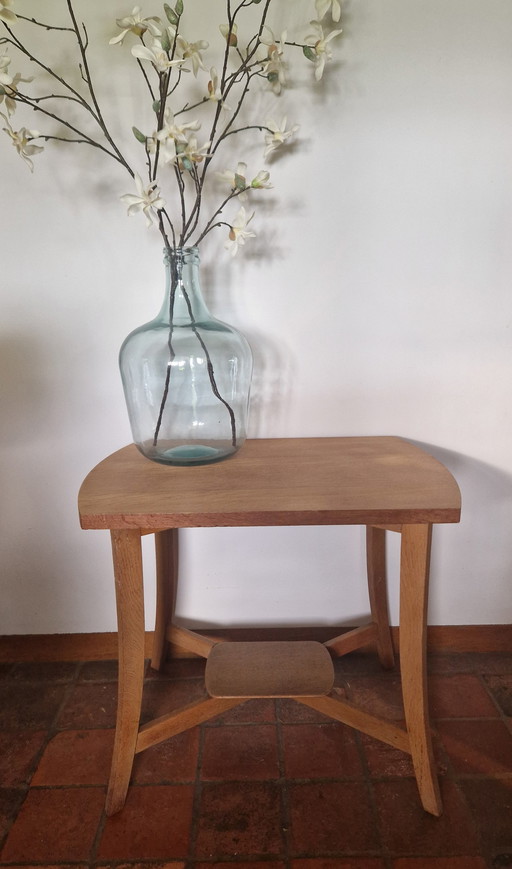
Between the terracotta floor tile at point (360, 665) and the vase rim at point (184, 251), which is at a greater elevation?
the vase rim at point (184, 251)

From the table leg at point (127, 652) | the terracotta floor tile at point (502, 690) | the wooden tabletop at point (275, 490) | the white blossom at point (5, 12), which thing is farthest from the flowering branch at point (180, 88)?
the terracotta floor tile at point (502, 690)

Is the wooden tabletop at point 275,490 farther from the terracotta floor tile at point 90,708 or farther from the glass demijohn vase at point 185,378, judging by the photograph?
the terracotta floor tile at point 90,708

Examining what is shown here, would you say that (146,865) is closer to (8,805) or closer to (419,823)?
(8,805)

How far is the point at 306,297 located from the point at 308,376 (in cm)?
20

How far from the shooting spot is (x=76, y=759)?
1.29 m

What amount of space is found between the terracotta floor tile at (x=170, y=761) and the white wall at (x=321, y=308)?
0.33 m

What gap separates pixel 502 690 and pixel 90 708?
112 cm

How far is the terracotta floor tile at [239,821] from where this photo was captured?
1.08 metres

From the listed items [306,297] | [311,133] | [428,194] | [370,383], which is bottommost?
[370,383]

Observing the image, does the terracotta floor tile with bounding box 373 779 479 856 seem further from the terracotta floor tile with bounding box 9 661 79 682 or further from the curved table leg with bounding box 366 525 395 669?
the terracotta floor tile with bounding box 9 661 79 682

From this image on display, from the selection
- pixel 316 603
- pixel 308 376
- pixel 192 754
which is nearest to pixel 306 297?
pixel 308 376

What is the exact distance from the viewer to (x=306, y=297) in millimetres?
1368

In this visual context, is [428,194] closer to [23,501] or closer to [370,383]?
[370,383]

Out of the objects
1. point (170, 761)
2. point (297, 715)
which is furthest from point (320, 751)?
point (170, 761)
